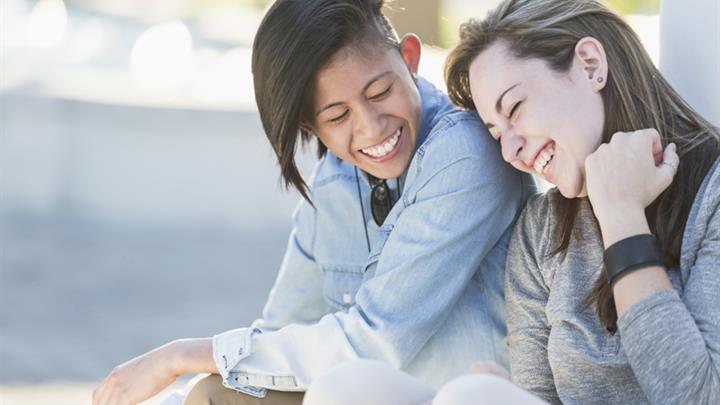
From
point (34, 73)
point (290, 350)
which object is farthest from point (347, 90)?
point (34, 73)

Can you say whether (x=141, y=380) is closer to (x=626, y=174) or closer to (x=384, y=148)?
(x=384, y=148)

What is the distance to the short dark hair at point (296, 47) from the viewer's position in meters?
2.71

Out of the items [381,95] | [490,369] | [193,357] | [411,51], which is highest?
[411,51]

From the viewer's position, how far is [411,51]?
2.99 m

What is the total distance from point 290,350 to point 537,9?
3.06ft

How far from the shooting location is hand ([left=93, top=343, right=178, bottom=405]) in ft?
8.95

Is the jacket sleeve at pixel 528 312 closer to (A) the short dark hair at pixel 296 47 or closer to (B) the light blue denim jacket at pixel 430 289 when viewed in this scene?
(B) the light blue denim jacket at pixel 430 289

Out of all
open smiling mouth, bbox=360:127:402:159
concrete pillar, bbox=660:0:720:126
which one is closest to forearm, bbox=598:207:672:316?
concrete pillar, bbox=660:0:720:126

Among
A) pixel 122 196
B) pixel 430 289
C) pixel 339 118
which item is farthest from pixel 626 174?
pixel 122 196

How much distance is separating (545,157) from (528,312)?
347mm

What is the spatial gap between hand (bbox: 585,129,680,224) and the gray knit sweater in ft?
0.28

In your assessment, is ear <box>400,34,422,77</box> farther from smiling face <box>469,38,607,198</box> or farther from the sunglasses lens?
smiling face <box>469,38,607,198</box>

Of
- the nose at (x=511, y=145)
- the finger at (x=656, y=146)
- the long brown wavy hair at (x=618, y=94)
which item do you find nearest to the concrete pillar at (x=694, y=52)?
the long brown wavy hair at (x=618, y=94)

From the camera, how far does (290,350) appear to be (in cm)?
271
